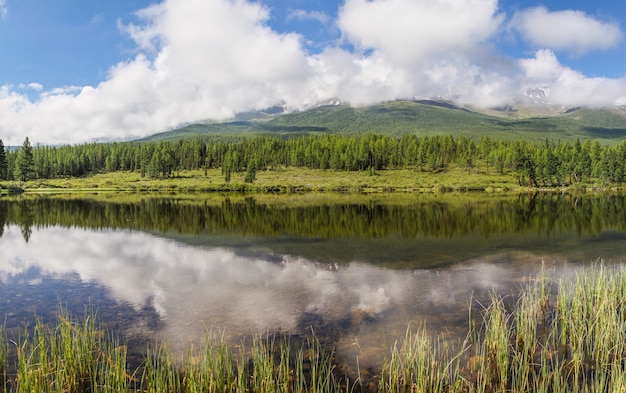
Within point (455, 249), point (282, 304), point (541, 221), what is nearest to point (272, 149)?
point (541, 221)

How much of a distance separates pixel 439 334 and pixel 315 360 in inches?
194

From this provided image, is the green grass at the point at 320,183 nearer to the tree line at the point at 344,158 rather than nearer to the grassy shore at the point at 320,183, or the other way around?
the grassy shore at the point at 320,183

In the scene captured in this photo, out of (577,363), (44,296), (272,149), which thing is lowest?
(44,296)

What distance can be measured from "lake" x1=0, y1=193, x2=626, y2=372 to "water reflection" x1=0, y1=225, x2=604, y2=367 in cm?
8

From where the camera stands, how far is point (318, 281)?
23094 millimetres

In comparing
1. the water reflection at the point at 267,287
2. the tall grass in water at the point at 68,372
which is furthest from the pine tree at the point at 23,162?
the tall grass in water at the point at 68,372

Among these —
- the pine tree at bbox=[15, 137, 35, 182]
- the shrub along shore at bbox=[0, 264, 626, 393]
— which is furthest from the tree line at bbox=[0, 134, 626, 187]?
the shrub along shore at bbox=[0, 264, 626, 393]

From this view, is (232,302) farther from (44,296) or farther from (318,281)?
(44,296)

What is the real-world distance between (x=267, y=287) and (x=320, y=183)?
112 meters

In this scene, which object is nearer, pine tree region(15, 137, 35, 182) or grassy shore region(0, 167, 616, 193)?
grassy shore region(0, 167, 616, 193)

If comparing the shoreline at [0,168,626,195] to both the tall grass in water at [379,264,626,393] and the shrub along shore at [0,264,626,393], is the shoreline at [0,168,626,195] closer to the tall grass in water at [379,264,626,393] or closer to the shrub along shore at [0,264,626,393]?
the tall grass in water at [379,264,626,393]

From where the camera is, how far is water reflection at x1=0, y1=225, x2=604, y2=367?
16.1 m

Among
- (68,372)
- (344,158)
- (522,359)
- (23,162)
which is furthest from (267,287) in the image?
(344,158)

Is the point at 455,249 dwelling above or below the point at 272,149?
below
